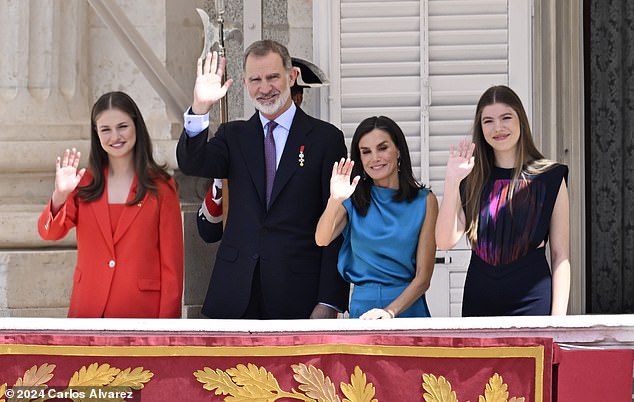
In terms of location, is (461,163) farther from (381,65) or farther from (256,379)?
(381,65)

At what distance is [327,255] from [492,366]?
94cm

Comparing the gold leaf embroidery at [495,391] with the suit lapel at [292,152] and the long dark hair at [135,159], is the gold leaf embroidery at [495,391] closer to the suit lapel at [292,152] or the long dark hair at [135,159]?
the suit lapel at [292,152]

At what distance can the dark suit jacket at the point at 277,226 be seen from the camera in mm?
4645

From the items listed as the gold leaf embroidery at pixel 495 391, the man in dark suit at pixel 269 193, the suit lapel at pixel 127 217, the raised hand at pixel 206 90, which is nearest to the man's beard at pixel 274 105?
the man in dark suit at pixel 269 193

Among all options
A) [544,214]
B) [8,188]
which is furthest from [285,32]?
[544,214]

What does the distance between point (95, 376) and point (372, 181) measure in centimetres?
128

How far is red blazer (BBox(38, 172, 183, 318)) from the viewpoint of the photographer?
4629 mm

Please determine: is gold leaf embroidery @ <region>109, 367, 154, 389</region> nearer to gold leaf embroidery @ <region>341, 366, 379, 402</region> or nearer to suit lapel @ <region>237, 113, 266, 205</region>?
gold leaf embroidery @ <region>341, 366, 379, 402</region>

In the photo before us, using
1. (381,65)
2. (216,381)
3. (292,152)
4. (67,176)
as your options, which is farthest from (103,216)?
(381,65)

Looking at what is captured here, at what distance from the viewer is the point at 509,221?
14.0 ft

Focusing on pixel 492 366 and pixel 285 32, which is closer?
pixel 492 366

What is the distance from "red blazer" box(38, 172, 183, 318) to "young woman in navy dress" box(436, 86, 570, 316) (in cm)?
105

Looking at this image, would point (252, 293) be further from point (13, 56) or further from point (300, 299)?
point (13, 56)

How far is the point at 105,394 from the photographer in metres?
3.96
